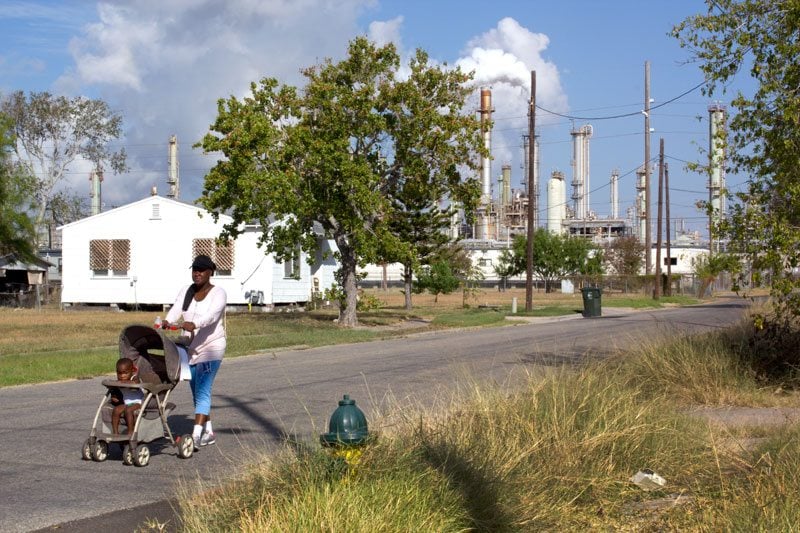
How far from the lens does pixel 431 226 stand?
47750 mm

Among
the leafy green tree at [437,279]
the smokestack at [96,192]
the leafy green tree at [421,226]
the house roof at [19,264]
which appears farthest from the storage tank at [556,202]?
the house roof at [19,264]

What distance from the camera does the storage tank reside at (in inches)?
4648

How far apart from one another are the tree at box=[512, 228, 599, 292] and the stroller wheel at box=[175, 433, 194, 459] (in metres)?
77.5

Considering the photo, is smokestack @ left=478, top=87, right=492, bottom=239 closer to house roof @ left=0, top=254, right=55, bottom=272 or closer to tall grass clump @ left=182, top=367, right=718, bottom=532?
house roof @ left=0, top=254, right=55, bottom=272

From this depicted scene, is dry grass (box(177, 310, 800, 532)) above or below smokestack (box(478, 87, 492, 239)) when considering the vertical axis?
below

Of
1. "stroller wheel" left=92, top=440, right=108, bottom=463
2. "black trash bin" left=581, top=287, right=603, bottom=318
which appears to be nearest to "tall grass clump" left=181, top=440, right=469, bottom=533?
"stroller wheel" left=92, top=440, right=108, bottom=463

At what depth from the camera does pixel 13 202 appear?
149 ft

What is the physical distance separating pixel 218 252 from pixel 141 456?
1370 inches

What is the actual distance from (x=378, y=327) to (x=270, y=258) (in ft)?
33.3

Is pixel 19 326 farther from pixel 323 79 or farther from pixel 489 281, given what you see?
pixel 489 281

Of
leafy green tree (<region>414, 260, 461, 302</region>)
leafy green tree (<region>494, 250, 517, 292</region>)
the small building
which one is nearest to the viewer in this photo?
the small building

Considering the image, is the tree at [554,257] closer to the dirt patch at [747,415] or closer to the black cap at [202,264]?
the dirt patch at [747,415]

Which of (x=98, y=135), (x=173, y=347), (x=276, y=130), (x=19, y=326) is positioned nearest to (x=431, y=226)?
(x=276, y=130)

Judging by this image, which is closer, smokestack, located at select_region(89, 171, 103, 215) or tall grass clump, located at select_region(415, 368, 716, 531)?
tall grass clump, located at select_region(415, 368, 716, 531)
